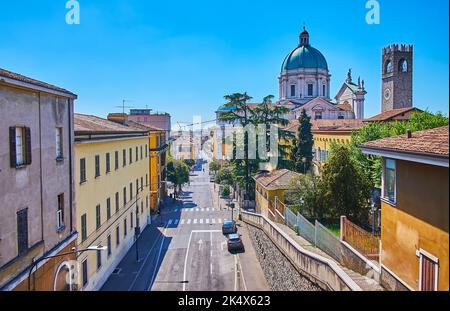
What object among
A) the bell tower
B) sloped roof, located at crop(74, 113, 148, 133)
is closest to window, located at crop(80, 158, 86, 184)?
sloped roof, located at crop(74, 113, 148, 133)

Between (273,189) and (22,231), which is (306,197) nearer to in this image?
(273,189)

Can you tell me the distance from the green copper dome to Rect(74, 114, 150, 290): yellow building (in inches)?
1694

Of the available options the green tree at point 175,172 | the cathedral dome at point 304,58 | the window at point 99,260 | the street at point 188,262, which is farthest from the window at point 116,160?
the cathedral dome at point 304,58

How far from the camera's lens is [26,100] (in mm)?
7805

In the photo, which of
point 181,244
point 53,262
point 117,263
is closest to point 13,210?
point 53,262

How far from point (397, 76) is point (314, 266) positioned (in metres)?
42.2

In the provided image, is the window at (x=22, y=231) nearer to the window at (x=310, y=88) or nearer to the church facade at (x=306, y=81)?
the church facade at (x=306, y=81)

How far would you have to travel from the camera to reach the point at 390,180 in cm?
680

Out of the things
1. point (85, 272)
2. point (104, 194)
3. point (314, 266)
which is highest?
point (104, 194)

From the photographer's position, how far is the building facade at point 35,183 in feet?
23.0

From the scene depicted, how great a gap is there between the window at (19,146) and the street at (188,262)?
6.51m

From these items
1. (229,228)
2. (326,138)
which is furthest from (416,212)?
(326,138)

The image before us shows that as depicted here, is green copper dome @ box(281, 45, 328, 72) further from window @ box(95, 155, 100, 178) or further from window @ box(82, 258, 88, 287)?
window @ box(82, 258, 88, 287)

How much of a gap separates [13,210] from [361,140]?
58.0 feet
